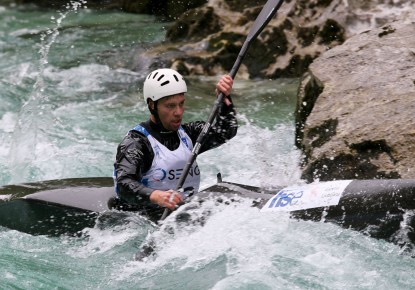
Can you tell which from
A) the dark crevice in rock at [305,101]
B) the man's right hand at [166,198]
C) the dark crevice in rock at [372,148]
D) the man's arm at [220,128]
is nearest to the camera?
the man's right hand at [166,198]

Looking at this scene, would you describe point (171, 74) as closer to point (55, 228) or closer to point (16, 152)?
point (55, 228)

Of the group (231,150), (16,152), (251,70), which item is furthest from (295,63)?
(16,152)

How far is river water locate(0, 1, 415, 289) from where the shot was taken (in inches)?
203

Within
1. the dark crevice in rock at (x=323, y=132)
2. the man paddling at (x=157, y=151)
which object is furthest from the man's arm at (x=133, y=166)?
the dark crevice in rock at (x=323, y=132)

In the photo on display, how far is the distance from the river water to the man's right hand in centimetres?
37

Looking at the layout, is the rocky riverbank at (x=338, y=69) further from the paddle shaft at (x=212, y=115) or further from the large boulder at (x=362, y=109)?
the paddle shaft at (x=212, y=115)

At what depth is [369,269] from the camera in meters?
5.12

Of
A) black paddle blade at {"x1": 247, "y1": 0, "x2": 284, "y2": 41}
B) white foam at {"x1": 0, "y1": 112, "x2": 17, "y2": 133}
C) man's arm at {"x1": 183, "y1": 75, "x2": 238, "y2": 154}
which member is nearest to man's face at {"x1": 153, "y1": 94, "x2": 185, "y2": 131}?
man's arm at {"x1": 183, "y1": 75, "x2": 238, "y2": 154}

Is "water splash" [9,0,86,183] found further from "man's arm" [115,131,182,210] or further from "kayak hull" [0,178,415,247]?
"man's arm" [115,131,182,210]

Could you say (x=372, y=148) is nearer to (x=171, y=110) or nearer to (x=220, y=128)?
(x=220, y=128)

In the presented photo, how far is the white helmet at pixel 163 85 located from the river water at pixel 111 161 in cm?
85

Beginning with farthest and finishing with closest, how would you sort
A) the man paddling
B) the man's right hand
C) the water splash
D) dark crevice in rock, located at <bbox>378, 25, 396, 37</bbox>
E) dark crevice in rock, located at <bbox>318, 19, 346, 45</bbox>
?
dark crevice in rock, located at <bbox>318, 19, 346, 45</bbox> → the water splash → dark crevice in rock, located at <bbox>378, 25, 396, 37</bbox> → the man paddling → the man's right hand

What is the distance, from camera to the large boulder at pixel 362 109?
241 inches

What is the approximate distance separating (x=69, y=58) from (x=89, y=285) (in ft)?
25.7
